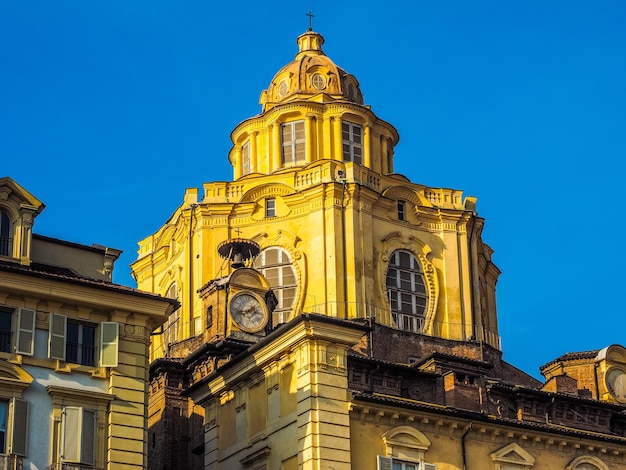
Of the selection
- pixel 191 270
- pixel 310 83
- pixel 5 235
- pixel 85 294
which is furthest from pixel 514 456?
pixel 310 83

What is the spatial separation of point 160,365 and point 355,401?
14.4 m

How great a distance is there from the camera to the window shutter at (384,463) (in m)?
50.0

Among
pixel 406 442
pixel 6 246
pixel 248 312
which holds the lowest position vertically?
pixel 406 442

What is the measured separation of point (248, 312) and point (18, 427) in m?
21.5

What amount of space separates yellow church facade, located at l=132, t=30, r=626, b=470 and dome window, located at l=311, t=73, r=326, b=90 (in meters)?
0.13

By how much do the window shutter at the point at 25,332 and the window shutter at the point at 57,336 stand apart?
560 mm

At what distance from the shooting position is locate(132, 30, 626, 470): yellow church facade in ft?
166

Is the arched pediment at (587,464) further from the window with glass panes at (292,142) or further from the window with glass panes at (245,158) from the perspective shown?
the window with glass panes at (245,158)

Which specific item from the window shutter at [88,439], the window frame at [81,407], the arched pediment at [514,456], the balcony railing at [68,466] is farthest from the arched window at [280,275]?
the balcony railing at [68,466]

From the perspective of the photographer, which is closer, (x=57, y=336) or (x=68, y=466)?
(x=68, y=466)

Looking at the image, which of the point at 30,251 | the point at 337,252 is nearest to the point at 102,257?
the point at 30,251

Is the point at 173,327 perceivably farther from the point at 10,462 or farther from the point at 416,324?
the point at 10,462

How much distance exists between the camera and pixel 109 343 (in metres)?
45.4

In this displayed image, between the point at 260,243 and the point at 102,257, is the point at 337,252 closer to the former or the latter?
the point at 260,243
